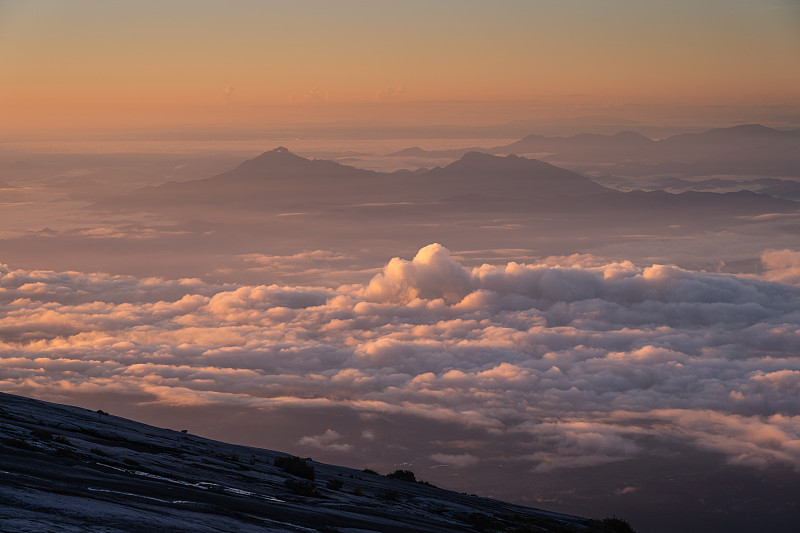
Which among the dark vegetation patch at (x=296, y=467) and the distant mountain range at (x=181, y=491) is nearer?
the distant mountain range at (x=181, y=491)

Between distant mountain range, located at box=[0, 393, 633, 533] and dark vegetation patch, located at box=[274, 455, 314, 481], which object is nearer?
distant mountain range, located at box=[0, 393, 633, 533]

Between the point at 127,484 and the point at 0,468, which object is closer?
the point at 0,468

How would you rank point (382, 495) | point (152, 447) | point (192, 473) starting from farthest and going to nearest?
point (382, 495)
point (152, 447)
point (192, 473)

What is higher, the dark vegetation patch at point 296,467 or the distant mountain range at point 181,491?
the dark vegetation patch at point 296,467

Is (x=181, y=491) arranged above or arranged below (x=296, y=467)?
below

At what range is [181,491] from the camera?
32.6 metres

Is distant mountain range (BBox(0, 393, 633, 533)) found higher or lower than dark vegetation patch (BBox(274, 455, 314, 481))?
lower

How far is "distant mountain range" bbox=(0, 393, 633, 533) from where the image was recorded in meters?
25.4

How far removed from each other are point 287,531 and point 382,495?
1918cm

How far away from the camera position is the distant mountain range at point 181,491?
25359 millimetres

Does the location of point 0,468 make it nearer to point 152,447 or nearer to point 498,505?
point 152,447

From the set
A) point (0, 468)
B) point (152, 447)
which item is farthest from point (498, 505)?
point (0, 468)

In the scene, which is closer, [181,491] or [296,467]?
[181,491]

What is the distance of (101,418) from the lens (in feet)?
174
